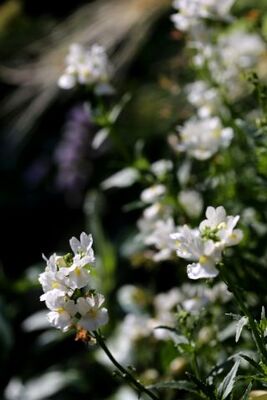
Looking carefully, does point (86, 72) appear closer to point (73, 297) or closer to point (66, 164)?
point (73, 297)

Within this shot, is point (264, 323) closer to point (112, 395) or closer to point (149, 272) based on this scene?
point (112, 395)

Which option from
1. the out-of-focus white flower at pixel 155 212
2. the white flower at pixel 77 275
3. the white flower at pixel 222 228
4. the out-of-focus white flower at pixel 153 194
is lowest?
the out-of-focus white flower at pixel 155 212

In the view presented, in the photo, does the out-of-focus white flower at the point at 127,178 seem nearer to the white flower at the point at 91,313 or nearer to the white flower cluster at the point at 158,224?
the white flower cluster at the point at 158,224

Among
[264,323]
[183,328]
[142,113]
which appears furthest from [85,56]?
[142,113]

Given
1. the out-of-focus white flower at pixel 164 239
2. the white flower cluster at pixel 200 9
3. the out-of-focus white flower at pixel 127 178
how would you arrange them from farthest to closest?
the out-of-focus white flower at pixel 127 178 < the white flower cluster at pixel 200 9 < the out-of-focus white flower at pixel 164 239

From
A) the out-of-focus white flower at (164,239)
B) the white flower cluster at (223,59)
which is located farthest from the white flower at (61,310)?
the white flower cluster at (223,59)

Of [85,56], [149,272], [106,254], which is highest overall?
[85,56]
